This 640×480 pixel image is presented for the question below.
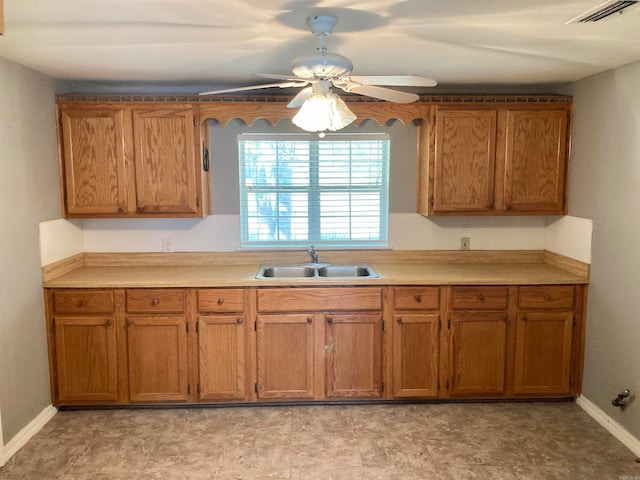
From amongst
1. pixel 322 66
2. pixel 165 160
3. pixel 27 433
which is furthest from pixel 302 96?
pixel 27 433

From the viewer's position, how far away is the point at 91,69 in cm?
286

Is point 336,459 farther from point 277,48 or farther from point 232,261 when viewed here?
point 277,48

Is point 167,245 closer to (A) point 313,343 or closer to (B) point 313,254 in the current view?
(B) point 313,254

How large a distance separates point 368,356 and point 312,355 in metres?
0.38

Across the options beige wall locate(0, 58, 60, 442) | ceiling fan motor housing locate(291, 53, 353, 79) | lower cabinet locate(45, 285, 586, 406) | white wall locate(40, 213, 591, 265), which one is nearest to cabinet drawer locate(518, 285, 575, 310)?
lower cabinet locate(45, 285, 586, 406)

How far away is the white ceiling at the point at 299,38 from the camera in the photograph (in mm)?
1859

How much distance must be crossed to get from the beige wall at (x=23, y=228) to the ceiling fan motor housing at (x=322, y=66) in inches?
70.0

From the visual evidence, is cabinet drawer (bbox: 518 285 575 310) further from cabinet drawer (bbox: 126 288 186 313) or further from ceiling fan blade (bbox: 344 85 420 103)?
cabinet drawer (bbox: 126 288 186 313)

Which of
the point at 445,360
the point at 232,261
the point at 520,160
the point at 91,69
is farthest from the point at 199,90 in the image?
the point at 445,360

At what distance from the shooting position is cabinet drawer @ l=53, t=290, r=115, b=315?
116 inches

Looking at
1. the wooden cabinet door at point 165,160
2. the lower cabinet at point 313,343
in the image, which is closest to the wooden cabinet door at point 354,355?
the lower cabinet at point 313,343

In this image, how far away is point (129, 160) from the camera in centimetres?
312

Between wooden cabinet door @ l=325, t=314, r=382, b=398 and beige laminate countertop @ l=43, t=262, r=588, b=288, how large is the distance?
0.27 m

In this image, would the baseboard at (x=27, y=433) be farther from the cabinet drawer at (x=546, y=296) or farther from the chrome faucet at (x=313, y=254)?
the cabinet drawer at (x=546, y=296)
